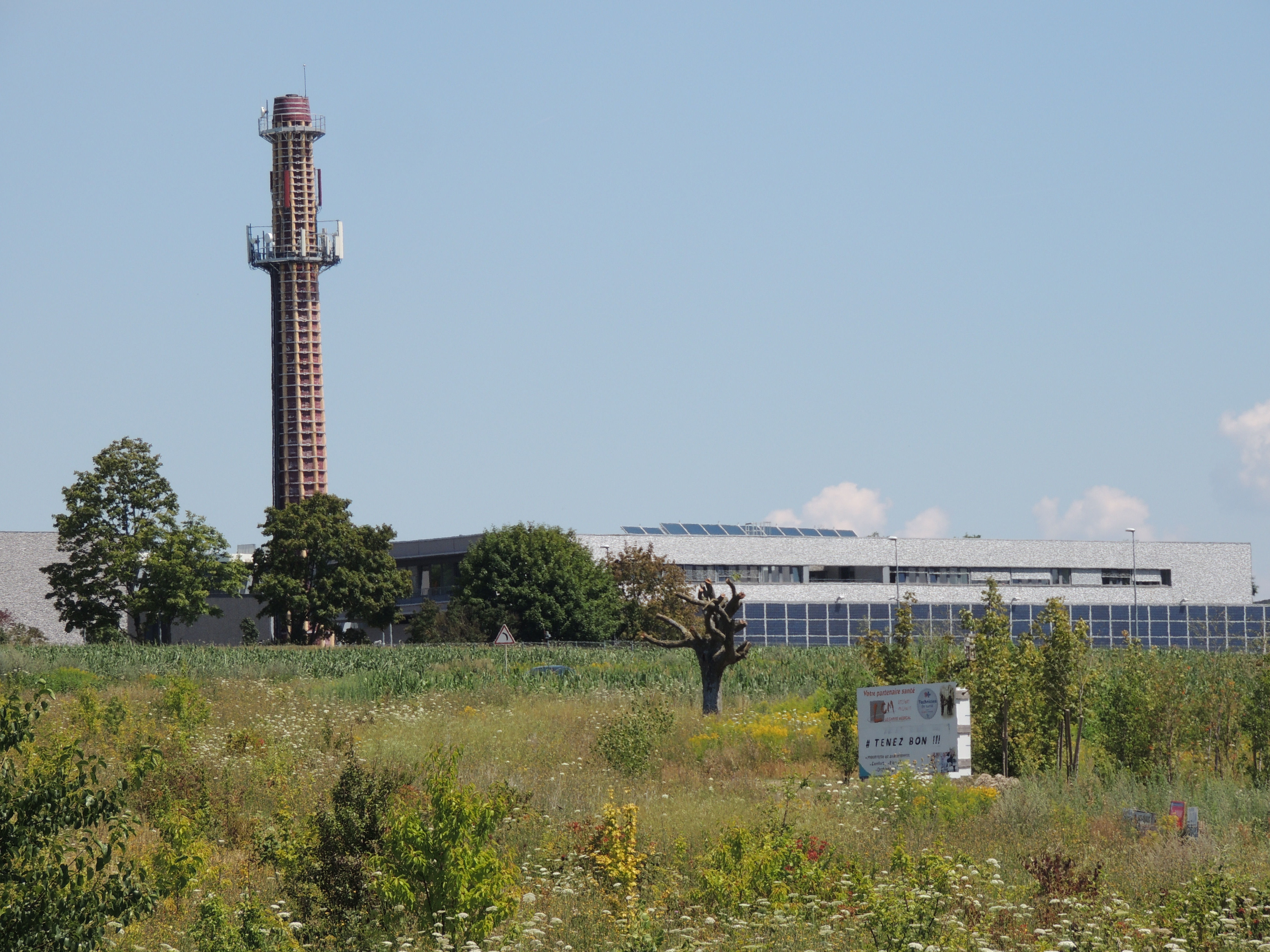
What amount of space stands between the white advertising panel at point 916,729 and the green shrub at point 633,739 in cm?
312

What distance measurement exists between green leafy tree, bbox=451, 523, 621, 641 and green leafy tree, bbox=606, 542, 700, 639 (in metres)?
1.23

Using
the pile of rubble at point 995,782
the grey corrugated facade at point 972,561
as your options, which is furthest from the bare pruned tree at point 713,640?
the grey corrugated facade at point 972,561

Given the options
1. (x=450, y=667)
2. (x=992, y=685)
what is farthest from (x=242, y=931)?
(x=450, y=667)

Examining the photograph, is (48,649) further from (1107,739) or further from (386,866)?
(386,866)

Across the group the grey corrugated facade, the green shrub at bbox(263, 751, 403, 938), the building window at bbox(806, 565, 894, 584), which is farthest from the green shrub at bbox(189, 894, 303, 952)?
the building window at bbox(806, 565, 894, 584)

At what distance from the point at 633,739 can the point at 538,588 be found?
47.8 meters

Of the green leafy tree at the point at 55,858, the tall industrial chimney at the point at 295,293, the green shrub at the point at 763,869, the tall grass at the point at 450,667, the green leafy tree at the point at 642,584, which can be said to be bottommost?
the green shrub at the point at 763,869

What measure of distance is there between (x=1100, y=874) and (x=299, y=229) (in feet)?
262

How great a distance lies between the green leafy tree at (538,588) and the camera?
68000 millimetres

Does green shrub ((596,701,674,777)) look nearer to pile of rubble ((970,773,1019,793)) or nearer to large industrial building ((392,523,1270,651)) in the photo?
pile of rubble ((970,773,1019,793))

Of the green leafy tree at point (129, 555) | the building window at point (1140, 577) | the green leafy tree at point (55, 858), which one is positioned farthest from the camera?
the building window at point (1140, 577)

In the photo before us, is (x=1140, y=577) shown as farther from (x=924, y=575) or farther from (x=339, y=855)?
(x=339, y=855)

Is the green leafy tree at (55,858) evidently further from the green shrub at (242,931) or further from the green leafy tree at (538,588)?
the green leafy tree at (538,588)

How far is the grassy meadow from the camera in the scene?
34.8 ft
